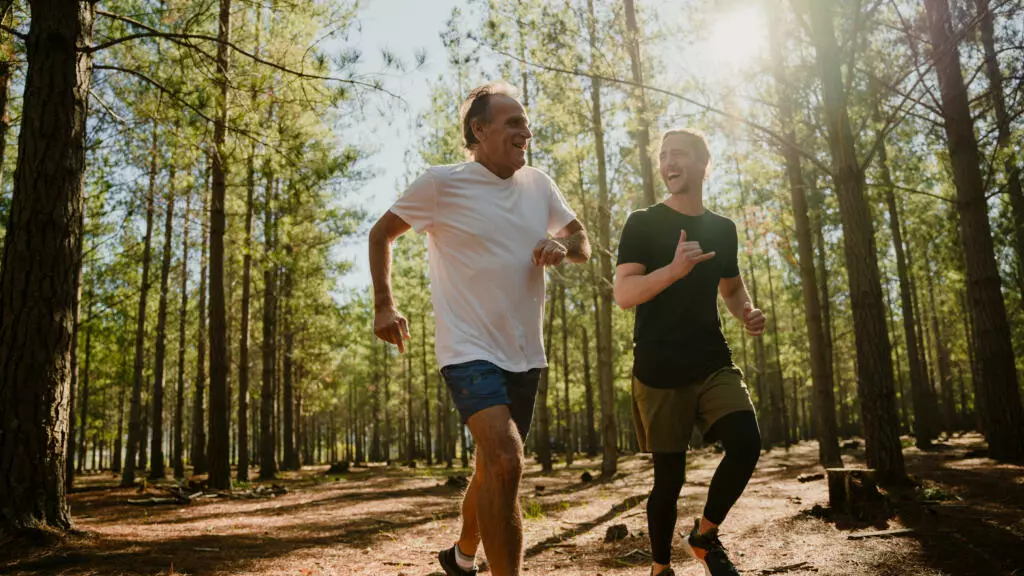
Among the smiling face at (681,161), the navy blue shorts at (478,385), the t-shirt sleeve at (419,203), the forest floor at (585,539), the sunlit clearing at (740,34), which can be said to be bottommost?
the forest floor at (585,539)

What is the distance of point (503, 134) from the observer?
3.08 metres

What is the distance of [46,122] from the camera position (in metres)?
5.93

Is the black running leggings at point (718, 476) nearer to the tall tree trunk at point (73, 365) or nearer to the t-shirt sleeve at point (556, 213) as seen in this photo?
the t-shirt sleeve at point (556, 213)

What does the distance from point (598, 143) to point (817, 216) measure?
8.23 metres

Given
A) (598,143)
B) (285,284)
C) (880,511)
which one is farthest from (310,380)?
(880,511)

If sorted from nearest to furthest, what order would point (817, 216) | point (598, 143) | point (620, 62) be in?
point (620, 62) → point (598, 143) → point (817, 216)

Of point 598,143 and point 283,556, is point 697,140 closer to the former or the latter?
point 283,556

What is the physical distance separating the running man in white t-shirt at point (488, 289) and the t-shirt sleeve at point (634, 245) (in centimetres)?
26

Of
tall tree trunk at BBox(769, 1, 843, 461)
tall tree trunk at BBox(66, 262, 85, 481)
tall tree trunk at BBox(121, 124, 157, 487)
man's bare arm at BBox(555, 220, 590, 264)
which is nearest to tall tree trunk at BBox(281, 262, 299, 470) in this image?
tall tree trunk at BBox(121, 124, 157, 487)

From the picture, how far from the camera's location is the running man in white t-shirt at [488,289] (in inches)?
103

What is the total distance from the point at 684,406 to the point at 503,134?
1.55m

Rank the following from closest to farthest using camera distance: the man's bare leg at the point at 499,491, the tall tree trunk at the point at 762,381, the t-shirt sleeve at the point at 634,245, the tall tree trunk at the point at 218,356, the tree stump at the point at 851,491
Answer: the man's bare leg at the point at 499,491, the t-shirt sleeve at the point at 634,245, the tree stump at the point at 851,491, the tall tree trunk at the point at 218,356, the tall tree trunk at the point at 762,381

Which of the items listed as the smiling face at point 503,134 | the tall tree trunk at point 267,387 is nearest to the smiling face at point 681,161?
the smiling face at point 503,134

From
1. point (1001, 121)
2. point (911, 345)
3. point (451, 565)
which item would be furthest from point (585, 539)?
point (911, 345)
